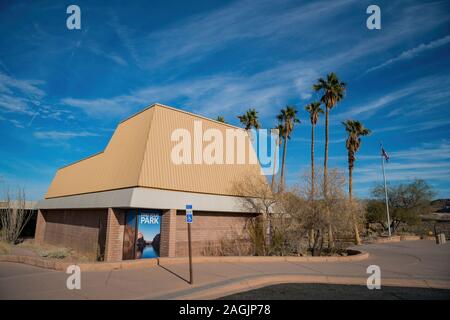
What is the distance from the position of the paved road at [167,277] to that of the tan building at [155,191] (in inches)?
161

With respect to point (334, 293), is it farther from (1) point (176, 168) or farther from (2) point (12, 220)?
(2) point (12, 220)

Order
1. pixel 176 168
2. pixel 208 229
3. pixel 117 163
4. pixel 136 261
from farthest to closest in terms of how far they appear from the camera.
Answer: pixel 117 163 < pixel 208 229 < pixel 176 168 < pixel 136 261

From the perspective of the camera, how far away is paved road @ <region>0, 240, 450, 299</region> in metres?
7.97

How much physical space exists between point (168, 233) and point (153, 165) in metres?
3.89

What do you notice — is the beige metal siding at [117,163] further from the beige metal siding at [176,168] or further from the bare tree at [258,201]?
the bare tree at [258,201]

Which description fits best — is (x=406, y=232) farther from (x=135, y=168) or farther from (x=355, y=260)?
(x=135, y=168)

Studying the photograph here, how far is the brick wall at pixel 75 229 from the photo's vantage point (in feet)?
57.6

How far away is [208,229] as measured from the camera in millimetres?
18109

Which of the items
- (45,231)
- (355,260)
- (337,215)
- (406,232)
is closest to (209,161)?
(337,215)

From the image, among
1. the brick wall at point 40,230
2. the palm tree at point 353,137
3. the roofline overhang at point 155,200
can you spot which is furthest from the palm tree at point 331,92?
the brick wall at point 40,230

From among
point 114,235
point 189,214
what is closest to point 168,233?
point 114,235
